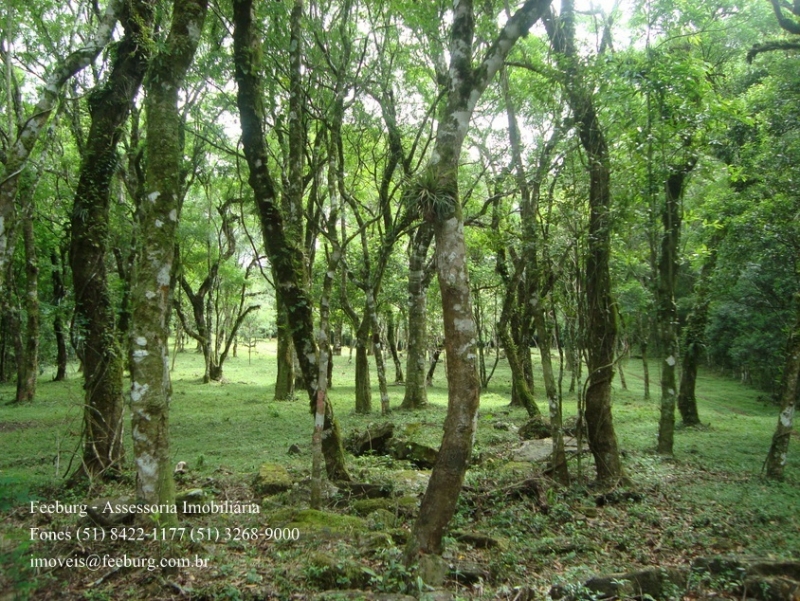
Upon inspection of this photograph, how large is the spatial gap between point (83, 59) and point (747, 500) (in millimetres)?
12286

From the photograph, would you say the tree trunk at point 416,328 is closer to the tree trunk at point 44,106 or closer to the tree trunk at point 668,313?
the tree trunk at point 668,313

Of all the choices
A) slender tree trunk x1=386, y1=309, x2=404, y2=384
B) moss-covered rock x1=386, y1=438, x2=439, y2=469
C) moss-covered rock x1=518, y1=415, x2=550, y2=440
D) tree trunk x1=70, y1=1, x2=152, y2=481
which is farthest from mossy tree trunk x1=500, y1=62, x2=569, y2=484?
slender tree trunk x1=386, y1=309, x2=404, y2=384

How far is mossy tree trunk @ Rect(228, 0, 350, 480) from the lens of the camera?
7602 millimetres

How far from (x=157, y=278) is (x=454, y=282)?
3.07 metres

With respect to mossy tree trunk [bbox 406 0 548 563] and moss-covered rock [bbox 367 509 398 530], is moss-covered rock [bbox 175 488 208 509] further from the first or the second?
mossy tree trunk [bbox 406 0 548 563]

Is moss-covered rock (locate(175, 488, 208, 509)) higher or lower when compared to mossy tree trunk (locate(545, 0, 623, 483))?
lower

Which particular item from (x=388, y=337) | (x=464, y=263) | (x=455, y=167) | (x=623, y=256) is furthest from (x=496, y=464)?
(x=388, y=337)

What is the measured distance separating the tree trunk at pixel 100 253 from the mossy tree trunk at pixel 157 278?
2.90 meters

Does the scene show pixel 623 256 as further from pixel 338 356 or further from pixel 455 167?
pixel 338 356

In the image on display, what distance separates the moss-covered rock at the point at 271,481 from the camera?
26.5 ft

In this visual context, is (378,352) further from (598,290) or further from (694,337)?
(694,337)

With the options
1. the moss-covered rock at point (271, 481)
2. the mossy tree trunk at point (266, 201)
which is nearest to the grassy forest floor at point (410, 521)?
the moss-covered rock at point (271, 481)

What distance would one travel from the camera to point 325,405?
8.03 meters

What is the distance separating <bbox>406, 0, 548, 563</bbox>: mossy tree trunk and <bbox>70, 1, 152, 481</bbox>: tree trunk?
4.91m
